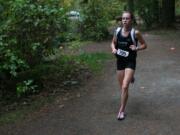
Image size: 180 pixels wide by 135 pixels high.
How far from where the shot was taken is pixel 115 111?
883 cm

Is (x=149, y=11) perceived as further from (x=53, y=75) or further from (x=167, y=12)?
(x=53, y=75)

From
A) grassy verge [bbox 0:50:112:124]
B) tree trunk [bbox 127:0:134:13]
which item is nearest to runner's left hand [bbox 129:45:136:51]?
grassy verge [bbox 0:50:112:124]

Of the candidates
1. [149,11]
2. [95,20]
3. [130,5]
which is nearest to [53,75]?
[95,20]

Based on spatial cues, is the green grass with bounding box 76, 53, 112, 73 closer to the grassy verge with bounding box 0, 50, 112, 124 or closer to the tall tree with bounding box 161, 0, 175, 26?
the grassy verge with bounding box 0, 50, 112, 124

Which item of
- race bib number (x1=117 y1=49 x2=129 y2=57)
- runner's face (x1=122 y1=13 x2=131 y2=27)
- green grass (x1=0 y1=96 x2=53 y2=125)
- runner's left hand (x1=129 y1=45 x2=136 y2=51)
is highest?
runner's face (x1=122 y1=13 x2=131 y2=27)

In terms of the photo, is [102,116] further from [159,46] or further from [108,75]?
Result: [159,46]

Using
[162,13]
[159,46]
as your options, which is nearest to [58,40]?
[159,46]

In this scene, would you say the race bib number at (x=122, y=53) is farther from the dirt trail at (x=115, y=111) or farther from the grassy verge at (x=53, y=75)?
the grassy verge at (x=53, y=75)

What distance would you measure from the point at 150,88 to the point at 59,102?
222cm

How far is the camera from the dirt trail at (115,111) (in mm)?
7777

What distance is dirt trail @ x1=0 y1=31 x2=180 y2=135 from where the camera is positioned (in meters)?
7.78

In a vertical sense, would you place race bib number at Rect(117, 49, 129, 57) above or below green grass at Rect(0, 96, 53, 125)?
above

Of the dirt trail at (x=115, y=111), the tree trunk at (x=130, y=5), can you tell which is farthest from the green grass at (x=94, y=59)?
the tree trunk at (x=130, y=5)

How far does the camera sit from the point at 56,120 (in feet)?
27.8
